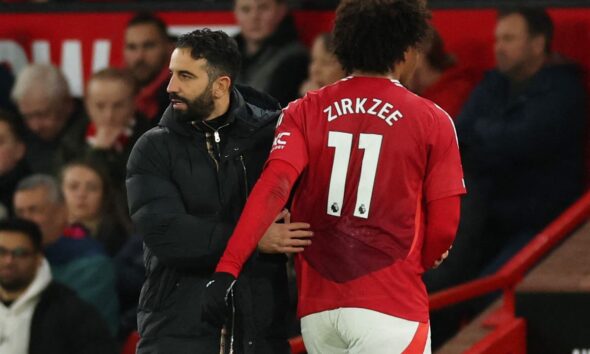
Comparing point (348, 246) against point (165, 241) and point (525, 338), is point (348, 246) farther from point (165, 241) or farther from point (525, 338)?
point (525, 338)

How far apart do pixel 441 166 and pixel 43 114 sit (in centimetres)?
486

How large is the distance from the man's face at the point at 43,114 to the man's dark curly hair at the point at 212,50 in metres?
4.41

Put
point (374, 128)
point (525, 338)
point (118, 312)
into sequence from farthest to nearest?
point (118, 312) → point (525, 338) → point (374, 128)

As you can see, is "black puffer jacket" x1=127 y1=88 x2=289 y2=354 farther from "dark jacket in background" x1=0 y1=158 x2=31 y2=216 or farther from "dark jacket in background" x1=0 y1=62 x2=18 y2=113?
"dark jacket in background" x1=0 y1=62 x2=18 y2=113

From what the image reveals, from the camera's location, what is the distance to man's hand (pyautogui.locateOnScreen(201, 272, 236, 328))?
4.19m

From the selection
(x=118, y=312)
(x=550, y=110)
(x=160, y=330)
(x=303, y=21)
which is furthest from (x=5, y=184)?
(x=160, y=330)

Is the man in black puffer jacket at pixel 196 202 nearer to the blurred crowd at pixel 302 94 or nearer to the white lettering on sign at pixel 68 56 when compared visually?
the blurred crowd at pixel 302 94

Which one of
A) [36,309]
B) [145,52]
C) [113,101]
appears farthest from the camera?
[145,52]

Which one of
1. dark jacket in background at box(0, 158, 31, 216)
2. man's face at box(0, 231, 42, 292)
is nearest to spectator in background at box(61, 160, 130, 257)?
dark jacket in background at box(0, 158, 31, 216)

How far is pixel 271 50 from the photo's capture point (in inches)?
Result: 314

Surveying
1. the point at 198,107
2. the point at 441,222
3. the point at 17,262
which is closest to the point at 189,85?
the point at 198,107

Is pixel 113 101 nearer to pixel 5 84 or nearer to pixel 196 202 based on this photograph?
pixel 5 84

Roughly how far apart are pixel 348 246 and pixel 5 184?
14.6 ft

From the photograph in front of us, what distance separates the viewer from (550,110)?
721 cm
